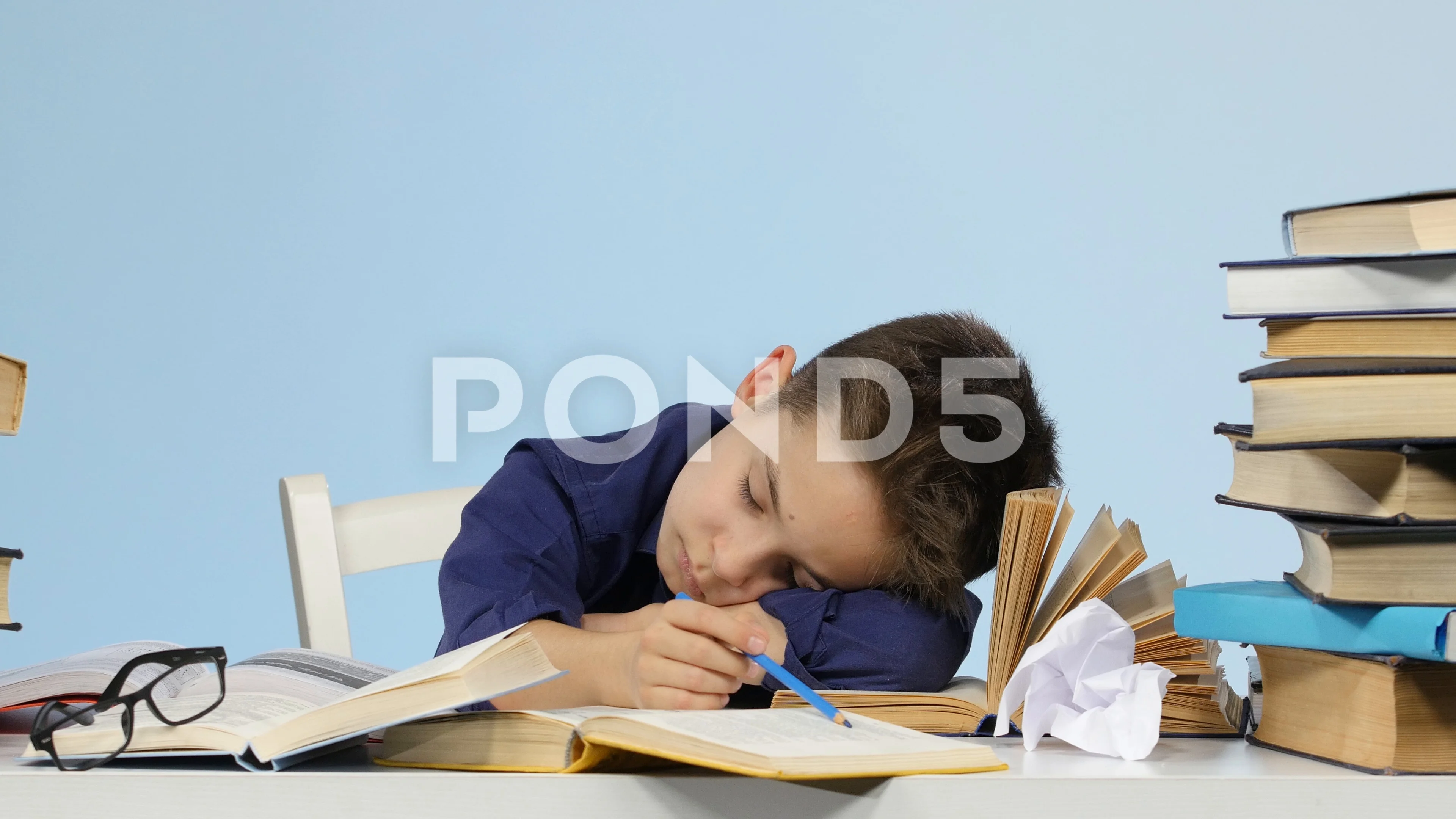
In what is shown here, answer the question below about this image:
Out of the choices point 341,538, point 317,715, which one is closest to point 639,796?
point 317,715

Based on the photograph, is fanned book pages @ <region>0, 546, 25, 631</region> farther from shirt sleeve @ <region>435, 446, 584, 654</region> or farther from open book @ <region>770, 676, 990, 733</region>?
open book @ <region>770, 676, 990, 733</region>

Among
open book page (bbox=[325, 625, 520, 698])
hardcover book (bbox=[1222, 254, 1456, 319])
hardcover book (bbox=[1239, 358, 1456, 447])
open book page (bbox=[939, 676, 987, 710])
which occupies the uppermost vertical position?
hardcover book (bbox=[1222, 254, 1456, 319])

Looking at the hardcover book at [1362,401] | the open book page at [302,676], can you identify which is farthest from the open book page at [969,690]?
the open book page at [302,676]

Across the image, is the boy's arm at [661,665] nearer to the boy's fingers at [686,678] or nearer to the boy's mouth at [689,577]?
the boy's fingers at [686,678]

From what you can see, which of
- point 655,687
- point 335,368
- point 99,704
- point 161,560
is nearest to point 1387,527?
point 655,687

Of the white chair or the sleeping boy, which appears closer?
the sleeping boy

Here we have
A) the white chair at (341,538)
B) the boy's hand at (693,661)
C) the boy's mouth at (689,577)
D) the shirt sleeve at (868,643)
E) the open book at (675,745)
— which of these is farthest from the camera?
the white chair at (341,538)

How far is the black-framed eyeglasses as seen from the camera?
502mm

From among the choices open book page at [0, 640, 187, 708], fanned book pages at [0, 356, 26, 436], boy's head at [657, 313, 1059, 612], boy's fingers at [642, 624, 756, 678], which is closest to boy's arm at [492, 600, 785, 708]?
boy's fingers at [642, 624, 756, 678]

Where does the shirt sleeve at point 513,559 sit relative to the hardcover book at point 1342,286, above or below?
below

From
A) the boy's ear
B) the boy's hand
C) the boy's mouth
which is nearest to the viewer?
the boy's hand

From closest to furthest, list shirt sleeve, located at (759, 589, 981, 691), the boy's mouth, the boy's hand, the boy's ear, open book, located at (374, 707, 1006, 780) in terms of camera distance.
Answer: open book, located at (374, 707, 1006, 780), the boy's hand, shirt sleeve, located at (759, 589, 981, 691), the boy's mouth, the boy's ear

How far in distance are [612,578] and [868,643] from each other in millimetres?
314

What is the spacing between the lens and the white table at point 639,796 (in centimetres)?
47
